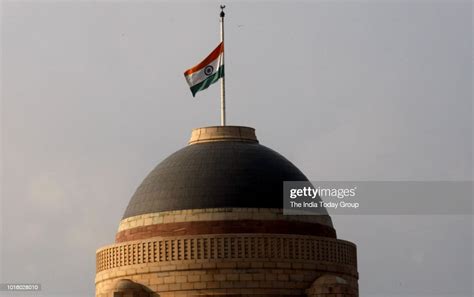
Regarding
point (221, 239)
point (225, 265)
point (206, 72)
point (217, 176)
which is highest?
point (206, 72)

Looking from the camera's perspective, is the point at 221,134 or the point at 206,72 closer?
the point at 221,134

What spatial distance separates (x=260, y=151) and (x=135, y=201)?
219 inches

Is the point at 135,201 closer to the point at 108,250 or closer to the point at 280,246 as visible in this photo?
the point at 108,250

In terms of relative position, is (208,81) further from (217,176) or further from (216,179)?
(216,179)

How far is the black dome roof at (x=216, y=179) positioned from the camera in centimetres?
6762

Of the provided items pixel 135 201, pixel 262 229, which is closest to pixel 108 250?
pixel 135 201

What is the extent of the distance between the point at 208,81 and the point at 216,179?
607 cm

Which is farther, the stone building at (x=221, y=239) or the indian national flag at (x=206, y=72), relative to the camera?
the indian national flag at (x=206, y=72)

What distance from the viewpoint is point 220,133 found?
70562 millimetres

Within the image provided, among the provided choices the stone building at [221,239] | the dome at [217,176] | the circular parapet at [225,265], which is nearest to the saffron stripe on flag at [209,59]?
the dome at [217,176]

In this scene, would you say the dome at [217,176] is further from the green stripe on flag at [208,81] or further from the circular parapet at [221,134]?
the green stripe on flag at [208,81]

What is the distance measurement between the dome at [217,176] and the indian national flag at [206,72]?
2.41m

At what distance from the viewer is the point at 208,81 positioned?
2854 inches

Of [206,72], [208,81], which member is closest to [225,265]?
[208,81]
